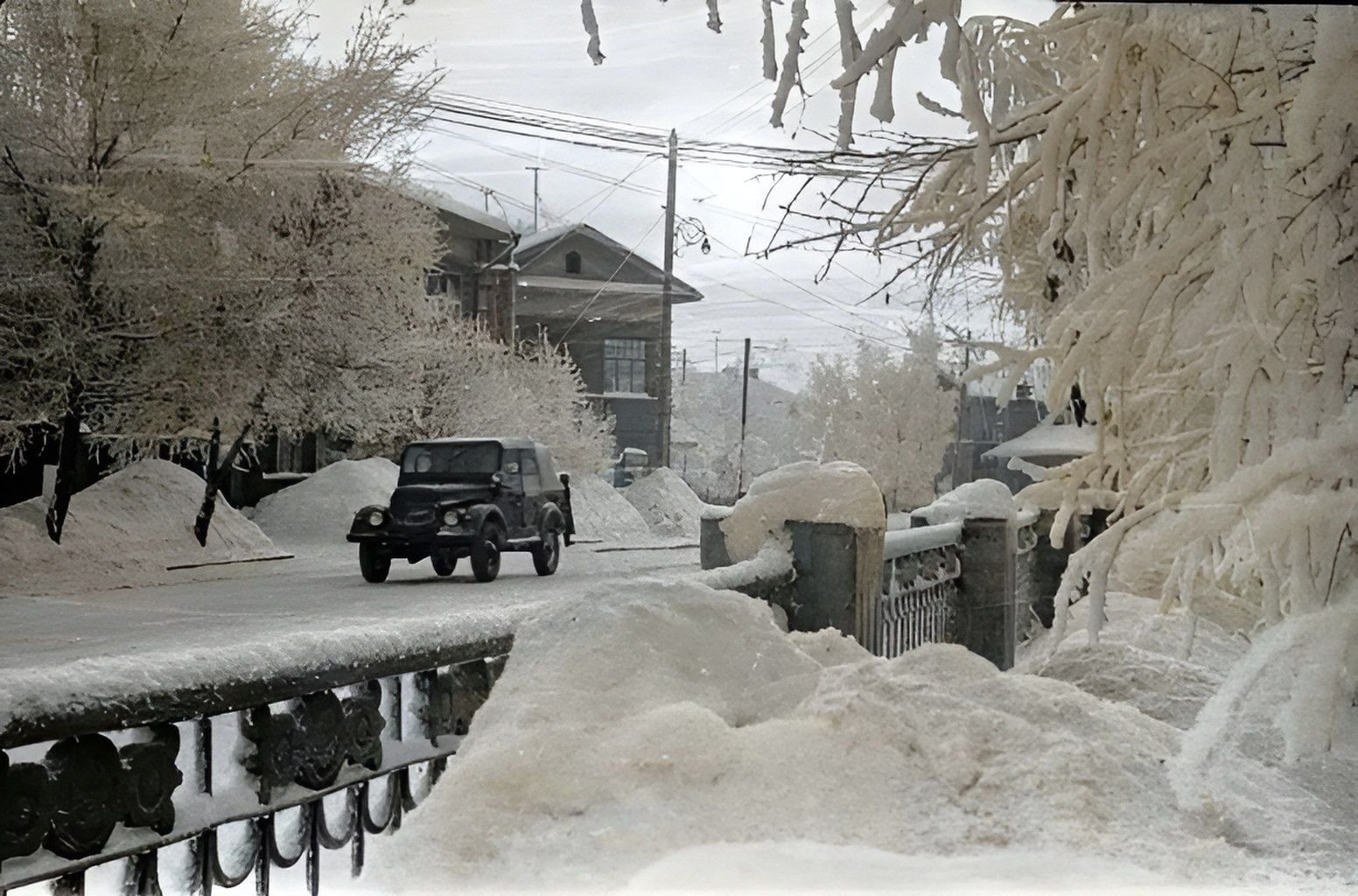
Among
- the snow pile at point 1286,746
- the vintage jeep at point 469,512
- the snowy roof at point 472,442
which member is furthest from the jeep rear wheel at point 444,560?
the snow pile at point 1286,746

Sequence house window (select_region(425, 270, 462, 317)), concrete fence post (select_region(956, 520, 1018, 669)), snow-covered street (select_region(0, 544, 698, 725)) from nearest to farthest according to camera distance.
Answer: snow-covered street (select_region(0, 544, 698, 725)) → house window (select_region(425, 270, 462, 317)) → concrete fence post (select_region(956, 520, 1018, 669))

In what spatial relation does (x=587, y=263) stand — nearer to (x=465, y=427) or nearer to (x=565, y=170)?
(x=565, y=170)

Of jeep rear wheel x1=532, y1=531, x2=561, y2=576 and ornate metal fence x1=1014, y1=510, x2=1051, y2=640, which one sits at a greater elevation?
jeep rear wheel x1=532, y1=531, x2=561, y2=576

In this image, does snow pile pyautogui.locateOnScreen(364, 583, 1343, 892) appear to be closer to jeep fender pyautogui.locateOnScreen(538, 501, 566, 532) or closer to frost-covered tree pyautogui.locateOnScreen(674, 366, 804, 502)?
frost-covered tree pyautogui.locateOnScreen(674, 366, 804, 502)

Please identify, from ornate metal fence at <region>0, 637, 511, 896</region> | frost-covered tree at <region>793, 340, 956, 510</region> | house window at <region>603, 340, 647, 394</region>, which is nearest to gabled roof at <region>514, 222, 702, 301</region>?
house window at <region>603, 340, 647, 394</region>

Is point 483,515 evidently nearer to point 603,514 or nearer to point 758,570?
point 603,514

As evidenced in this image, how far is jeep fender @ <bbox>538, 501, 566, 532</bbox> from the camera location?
8.14 ft

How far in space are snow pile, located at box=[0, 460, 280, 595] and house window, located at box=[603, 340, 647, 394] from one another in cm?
84

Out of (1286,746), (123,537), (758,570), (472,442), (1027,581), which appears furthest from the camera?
(1027,581)

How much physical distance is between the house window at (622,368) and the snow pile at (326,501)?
55 cm

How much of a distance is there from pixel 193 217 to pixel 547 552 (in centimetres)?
109

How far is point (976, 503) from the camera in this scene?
2957 mm

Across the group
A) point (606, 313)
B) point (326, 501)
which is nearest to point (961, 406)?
point (606, 313)

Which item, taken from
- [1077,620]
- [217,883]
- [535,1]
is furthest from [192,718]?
[1077,620]
